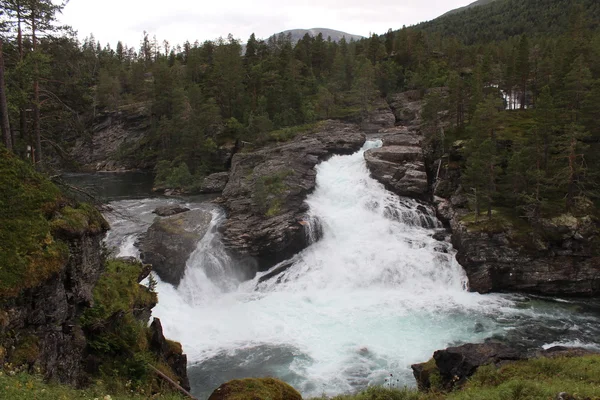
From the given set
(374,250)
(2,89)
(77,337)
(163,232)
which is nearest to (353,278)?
(374,250)


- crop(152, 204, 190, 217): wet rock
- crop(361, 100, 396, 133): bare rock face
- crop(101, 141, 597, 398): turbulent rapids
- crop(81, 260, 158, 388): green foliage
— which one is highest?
crop(361, 100, 396, 133): bare rock face

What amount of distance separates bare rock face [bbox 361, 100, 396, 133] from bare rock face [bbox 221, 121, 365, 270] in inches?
403

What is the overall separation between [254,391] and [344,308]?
60.1 feet

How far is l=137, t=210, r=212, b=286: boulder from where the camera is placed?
2856cm

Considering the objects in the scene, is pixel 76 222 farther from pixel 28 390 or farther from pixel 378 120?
pixel 378 120

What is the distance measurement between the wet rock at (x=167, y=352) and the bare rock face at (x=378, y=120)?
47.3m

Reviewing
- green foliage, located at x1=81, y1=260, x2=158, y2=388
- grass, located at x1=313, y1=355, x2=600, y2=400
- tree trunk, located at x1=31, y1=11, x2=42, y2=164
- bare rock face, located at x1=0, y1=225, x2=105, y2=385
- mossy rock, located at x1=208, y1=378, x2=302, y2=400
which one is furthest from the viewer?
tree trunk, located at x1=31, y1=11, x2=42, y2=164

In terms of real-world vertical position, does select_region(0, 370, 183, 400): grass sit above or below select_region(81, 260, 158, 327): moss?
above

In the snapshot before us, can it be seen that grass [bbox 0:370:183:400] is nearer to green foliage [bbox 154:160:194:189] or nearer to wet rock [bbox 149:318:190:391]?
wet rock [bbox 149:318:190:391]

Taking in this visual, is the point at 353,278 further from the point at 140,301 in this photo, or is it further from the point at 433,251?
the point at 140,301

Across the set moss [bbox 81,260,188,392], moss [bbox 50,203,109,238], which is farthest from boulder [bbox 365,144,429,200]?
moss [bbox 50,203,109,238]

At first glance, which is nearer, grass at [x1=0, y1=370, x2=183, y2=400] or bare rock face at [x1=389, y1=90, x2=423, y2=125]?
grass at [x1=0, y1=370, x2=183, y2=400]

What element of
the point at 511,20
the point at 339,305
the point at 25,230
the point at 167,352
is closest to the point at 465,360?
the point at 339,305

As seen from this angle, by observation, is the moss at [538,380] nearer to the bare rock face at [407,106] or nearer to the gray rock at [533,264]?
the gray rock at [533,264]
